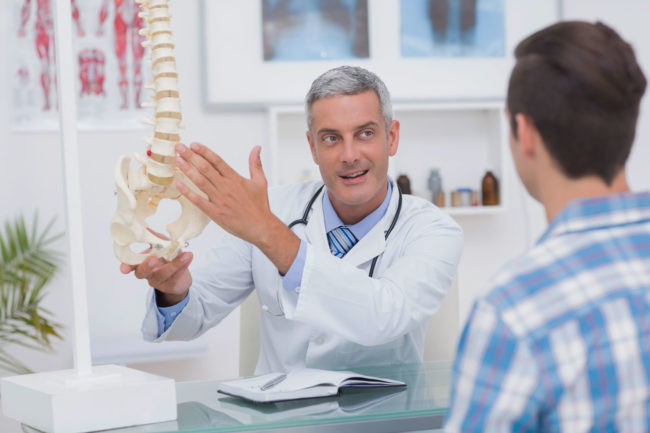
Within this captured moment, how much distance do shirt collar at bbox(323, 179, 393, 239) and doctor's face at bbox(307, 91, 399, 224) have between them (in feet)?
0.21

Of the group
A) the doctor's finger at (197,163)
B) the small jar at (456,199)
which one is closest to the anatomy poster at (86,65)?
the small jar at (456,199)

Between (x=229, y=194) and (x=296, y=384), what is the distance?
0.38 metres

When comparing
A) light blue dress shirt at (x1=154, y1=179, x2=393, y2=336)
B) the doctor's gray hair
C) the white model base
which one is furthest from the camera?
the doctor's gray hair

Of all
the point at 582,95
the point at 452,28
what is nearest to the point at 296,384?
the point at 582,95

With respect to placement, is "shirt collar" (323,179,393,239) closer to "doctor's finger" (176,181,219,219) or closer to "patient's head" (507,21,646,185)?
"doctor's finger" (176,181,219,219)

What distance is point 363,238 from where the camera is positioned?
2037 millimetres

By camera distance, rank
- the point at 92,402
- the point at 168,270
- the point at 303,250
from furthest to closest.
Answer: the point at 168,270, the point at 303,250, the point at 92,402

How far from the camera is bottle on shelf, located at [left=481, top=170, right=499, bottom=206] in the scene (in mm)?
Result: 3369

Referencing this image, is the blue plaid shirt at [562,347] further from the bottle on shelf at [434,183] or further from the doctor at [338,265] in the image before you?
the bottle on shelf at [434,183]

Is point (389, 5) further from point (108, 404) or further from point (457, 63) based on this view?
point (108, 404)

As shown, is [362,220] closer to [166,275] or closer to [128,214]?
[166,275]

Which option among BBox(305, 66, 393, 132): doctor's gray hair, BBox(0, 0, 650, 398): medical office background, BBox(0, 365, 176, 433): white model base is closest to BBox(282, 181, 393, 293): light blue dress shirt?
BBox(305, 66, 393, 132): doctor's gray hair

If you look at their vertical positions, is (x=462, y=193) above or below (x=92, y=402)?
above

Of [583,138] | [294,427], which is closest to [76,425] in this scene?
[294,427]
